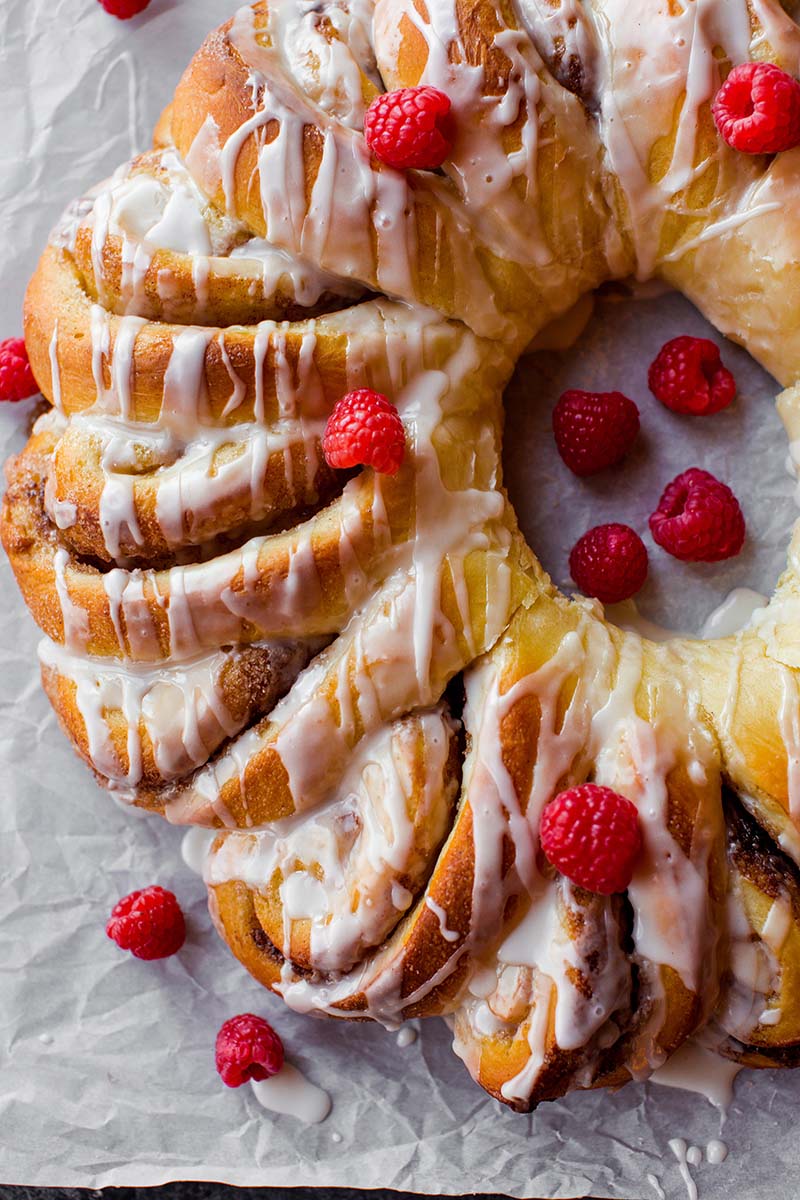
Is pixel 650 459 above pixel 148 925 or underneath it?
above

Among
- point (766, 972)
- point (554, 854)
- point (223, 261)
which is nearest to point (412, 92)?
point (223, 261)

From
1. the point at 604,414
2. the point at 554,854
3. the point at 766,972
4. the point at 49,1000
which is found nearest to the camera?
the point at 554,854

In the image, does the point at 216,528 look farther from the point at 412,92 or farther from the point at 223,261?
the point at 412,92

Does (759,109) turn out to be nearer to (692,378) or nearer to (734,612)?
(692,378)

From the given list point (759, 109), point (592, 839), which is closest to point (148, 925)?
point (592, 839)

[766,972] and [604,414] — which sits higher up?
[604,414]

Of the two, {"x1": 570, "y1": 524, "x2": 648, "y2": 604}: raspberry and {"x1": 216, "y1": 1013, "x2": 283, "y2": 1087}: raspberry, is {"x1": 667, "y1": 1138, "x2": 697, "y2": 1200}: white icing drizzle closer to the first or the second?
{"x1": 216, "y1": 1013, "x2": 283, "y2": 1087}: raspberry

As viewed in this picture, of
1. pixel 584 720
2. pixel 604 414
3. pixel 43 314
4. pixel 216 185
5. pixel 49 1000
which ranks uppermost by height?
pixel 216 185

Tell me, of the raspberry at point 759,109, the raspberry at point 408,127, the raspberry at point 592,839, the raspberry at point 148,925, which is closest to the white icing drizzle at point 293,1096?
the raspberry at point 148,925
